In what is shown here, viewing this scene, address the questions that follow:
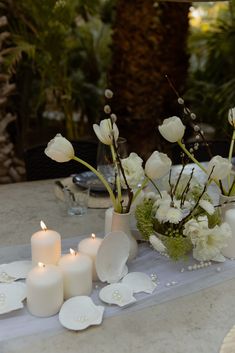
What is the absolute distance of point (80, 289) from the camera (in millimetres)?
1074

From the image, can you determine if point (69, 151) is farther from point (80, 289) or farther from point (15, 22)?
point (15, 22)

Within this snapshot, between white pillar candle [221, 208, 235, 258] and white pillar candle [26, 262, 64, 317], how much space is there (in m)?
0.50

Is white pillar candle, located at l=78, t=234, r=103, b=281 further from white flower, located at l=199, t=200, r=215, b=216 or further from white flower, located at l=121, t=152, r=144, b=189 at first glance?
white flower, located at l=199, t=200, r=215, b=216

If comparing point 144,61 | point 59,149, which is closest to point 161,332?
point 59,149

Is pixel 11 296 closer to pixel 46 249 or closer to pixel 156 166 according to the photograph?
pixel 46 249

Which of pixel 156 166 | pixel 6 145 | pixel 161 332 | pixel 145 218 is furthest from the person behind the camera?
pixel 6 145

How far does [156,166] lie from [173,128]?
125 mm

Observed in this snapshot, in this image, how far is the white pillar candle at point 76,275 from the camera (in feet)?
3.48

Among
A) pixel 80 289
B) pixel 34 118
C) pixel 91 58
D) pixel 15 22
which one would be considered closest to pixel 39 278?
pixel 80 289

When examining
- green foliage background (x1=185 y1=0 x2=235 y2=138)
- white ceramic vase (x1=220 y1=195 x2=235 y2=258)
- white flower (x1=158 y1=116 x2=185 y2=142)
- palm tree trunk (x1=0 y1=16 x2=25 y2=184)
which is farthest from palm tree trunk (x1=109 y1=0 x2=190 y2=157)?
white flower (x1=158 y1=116 x2=185 y2=142)

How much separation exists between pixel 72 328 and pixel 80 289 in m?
0.12

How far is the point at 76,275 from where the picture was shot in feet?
3.47

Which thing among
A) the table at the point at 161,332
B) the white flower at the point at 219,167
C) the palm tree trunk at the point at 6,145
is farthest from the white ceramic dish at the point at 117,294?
the palm tree trunk at the point at 6,145

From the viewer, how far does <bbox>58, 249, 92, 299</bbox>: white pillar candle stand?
1060 mm
